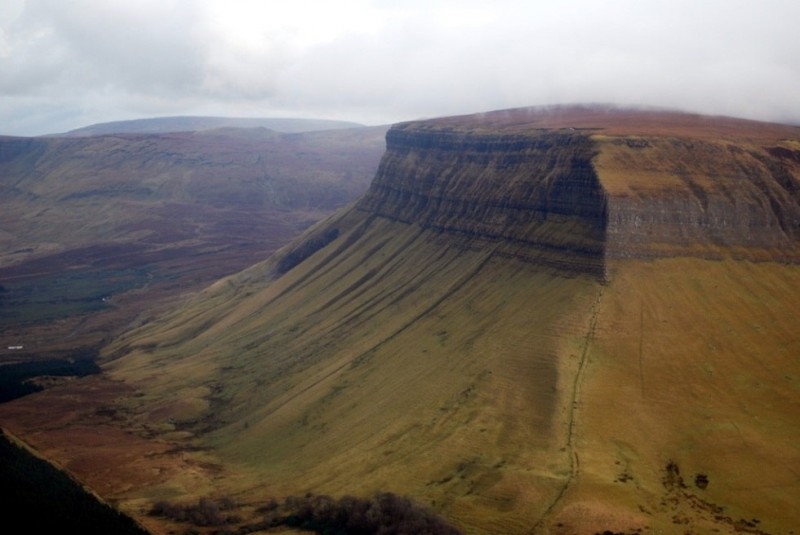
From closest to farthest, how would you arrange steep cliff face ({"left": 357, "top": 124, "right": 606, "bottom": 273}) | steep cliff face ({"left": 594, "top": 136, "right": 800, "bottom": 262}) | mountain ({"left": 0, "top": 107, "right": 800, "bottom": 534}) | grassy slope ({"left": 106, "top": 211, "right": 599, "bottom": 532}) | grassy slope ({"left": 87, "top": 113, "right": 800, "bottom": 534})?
grassy slope ({"left": 87, "top": 113, "right": 800, "bottom": 534}) < mountain ({"left": 0, "top": 107, "right": 800, "bottom": 534}) < grassy slope ({"left": 106, "top": 211, "right": 599, "bottom": 532}) < steep cliff face ({"left": 594, "top": 136, "right": 800, "bottom": 262}) < steep cliff face ({"left": 357, "top": 124, "right": 606, "bottom": 273})

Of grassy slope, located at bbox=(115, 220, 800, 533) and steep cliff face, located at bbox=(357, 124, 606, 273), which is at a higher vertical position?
steep cliff face, located at bbox=(357, 124, 606, 273)

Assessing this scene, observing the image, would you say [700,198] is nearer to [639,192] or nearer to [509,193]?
[639,192]

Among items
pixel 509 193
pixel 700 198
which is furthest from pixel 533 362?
pixel 509 193

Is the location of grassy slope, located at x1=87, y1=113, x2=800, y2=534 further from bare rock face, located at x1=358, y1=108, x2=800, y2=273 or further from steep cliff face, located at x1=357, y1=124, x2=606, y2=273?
steep cliff face, located at x1=357, y1=124, x2=606, y2=273

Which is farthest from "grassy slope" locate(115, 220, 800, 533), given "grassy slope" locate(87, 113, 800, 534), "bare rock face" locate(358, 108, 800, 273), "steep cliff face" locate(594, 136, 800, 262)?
"bare rock face" locate(358, 108, 800, 273)

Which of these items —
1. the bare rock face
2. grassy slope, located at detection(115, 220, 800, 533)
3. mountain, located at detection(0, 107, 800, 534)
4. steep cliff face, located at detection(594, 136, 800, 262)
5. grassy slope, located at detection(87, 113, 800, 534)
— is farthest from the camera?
the bare rock face

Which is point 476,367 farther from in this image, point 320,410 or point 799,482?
point 799,482
